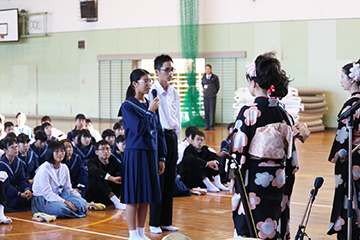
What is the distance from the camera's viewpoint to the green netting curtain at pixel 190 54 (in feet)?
49.1

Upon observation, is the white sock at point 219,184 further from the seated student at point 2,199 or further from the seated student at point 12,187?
the seated student at point 2,199

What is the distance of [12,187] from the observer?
19.7 feet

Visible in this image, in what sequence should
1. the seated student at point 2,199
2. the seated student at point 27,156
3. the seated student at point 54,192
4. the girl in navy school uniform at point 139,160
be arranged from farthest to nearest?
the seated student at point 27,156 < the seated student at point 54,192 < the seated student at point 2,199 < the girl in navy school uniform at point 139,160

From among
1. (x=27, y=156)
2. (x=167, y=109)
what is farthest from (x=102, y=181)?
(x=167, y=109)

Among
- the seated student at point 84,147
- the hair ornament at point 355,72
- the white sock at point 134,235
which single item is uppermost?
the hair ornament at point 355,72

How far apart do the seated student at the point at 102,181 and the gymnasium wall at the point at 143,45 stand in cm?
882

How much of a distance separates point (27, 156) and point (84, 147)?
0.89 meters

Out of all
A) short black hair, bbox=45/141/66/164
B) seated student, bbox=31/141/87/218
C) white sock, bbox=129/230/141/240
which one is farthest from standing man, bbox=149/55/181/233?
short black hair, bbox=45/141/66/164

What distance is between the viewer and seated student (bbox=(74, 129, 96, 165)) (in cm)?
736

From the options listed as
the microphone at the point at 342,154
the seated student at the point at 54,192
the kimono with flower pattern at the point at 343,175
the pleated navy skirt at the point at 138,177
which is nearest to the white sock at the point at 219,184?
the seated student at the point at 54,192

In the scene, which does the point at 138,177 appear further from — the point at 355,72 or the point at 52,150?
the point at 355,72

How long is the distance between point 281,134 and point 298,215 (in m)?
2.65

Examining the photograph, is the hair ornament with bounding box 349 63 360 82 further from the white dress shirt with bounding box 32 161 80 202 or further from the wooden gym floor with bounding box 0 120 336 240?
the white dress shirt with bounding box 32 161 80 202

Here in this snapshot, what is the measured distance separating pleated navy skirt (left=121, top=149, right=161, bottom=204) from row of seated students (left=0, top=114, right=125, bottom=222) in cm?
142
